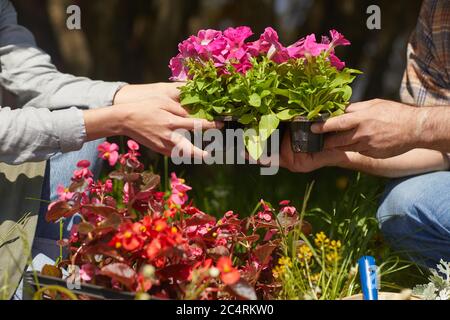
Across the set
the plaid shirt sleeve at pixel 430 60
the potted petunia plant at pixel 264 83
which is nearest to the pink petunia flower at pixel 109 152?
the potted petunia plant at pixel 264 83

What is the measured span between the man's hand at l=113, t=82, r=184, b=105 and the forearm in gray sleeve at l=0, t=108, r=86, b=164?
11.6 inches

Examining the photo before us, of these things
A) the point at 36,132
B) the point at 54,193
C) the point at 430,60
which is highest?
the point at 430,60

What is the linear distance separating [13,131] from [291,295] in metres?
0.97

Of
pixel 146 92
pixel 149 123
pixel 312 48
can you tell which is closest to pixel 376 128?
pixel 312 48

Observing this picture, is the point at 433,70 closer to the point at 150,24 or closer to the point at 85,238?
the point at 85,238

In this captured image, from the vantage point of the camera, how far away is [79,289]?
176 cm

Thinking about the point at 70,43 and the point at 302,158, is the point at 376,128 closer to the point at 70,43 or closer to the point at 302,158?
the point at 302,158

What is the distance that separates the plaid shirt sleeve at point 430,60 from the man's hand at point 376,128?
1.62 feet

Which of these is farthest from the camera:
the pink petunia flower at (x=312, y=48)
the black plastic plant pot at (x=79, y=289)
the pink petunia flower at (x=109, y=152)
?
the pink petunia flower at (x=312, y=48)

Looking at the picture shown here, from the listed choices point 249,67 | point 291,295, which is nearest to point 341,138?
point 249,67

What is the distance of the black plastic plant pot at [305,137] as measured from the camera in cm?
204

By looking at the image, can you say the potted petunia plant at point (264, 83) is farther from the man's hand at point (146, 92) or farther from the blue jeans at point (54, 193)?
the blue jeans at point (54, 193)

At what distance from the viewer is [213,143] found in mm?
2131

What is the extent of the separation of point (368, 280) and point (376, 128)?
0.52m
